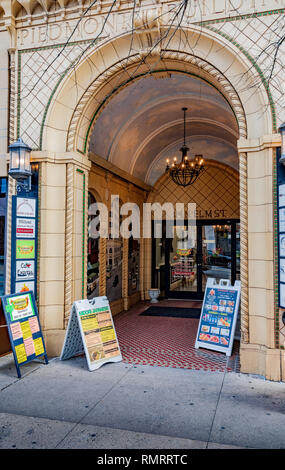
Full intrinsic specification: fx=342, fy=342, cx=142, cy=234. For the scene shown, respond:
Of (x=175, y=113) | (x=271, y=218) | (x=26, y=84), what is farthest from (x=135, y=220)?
(x=271, y=218)

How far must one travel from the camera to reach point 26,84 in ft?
20.2

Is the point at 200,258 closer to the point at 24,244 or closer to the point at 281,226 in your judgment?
the point at 281,226

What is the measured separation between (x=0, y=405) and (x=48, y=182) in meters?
3.53

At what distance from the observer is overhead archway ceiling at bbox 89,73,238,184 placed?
8.04 metres

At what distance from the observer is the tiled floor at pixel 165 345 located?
5562 mm

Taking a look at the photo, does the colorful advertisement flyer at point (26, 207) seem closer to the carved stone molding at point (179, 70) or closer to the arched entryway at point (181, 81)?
the arched entryway at point (181, 81)

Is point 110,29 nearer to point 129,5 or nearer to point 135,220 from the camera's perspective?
point 129,5

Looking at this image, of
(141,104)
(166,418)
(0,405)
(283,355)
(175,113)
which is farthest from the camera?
(175,113)

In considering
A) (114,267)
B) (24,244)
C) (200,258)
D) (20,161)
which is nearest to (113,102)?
(20,161)

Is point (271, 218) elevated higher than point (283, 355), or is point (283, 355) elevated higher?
point (271, 218)

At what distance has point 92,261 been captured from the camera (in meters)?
8.23

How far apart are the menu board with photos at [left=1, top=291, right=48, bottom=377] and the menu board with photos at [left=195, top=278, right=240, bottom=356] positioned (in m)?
2.85

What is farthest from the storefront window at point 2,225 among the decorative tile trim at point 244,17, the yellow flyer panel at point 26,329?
the decorative tile trim at point 244,17

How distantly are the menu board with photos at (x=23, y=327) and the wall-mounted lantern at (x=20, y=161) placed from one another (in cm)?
194
